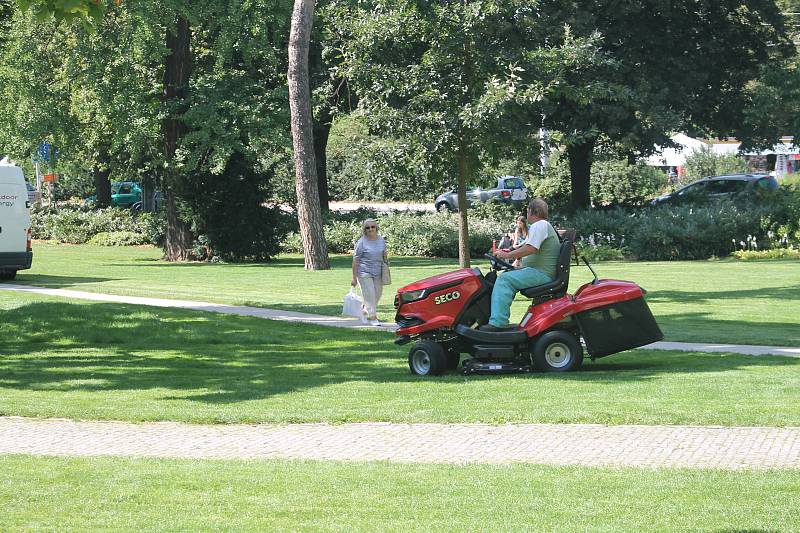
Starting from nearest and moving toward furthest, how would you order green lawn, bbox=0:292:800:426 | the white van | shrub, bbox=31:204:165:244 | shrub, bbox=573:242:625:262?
green lawn, bbox=0:292:800:426 < the white van < shrub, bbox=573:242:625:262 < shrub, bbox=31:204:165:244

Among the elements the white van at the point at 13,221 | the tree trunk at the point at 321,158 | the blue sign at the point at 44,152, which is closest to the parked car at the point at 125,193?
the blue sign at the point at 44,152

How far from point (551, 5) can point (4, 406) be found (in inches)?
1052

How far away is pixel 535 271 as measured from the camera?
1252 centimetres

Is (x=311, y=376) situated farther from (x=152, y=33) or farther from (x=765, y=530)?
(x=152, y=33)

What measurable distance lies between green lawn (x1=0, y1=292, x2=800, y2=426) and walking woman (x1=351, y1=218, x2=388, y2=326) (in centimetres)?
85

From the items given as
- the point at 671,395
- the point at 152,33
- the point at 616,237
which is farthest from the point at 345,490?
the point at 616,237

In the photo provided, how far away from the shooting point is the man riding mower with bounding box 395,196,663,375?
488 inches

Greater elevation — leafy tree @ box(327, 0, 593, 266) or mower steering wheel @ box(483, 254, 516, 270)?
leafy tree @ box(327, 0, 593, 266)

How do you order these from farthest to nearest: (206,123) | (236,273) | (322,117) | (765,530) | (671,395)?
(322,117), (206,123), (236,273), (671,395), (765,530)

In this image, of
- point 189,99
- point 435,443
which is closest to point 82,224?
point 189,99

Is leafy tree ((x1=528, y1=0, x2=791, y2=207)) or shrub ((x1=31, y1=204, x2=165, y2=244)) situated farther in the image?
shrub ((x1=31, y1=204, x2=165, y2=244))

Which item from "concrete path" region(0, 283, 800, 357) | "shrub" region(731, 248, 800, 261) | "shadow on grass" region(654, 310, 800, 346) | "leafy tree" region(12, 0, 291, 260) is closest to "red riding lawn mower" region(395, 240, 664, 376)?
"concrete path" region(0, 283, 800, 357)

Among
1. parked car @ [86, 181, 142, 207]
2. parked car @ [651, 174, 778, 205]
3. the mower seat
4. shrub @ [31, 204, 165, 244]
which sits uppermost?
parked car @ [86, 181, 142, 207]

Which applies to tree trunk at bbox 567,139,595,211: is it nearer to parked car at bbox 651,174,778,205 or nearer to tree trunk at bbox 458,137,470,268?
parked car at bbox 651,174,778,205
